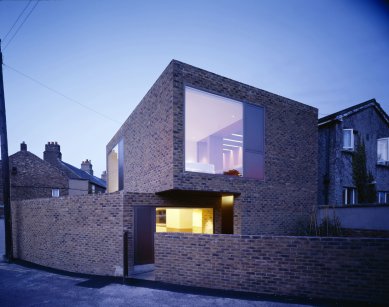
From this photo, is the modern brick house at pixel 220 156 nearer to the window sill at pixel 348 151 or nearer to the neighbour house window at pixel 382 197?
the window sill at pixel 348 151

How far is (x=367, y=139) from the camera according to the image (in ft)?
47.7

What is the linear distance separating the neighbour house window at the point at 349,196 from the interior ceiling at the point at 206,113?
8574 millimetres

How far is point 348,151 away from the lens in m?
13.2

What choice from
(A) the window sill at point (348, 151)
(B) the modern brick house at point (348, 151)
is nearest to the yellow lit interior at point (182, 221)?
(B) the modern brick house at point (348, 151)

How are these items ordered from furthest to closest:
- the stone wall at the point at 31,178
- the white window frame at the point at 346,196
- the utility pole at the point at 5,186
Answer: the stone wall at the point at 31,178 < the white window frame at the point at 346,196 < the utility pole at the point at 5,186

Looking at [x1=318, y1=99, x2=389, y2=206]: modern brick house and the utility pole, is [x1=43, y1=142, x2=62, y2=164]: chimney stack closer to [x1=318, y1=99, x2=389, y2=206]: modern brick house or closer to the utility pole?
the utility pole

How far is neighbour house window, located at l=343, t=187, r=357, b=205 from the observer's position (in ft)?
42.7

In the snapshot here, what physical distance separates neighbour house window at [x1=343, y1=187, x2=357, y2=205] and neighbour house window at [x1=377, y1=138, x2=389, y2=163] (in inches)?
154

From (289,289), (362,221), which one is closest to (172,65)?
(289,289)

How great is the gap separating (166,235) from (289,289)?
11.1 feet

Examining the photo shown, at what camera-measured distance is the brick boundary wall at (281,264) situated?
4.86m

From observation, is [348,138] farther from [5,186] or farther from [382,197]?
[5,186]

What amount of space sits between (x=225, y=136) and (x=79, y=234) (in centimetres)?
684

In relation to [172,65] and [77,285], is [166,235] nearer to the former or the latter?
[77,285]
